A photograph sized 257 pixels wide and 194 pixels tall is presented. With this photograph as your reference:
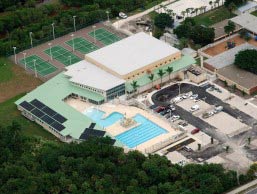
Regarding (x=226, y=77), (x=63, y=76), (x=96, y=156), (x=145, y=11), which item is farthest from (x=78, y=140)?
(x=145, y=11)

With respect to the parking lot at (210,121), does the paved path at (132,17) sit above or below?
above

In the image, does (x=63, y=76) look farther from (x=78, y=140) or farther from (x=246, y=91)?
(x=246, y=91)

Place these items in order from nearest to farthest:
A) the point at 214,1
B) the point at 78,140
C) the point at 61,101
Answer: the point at 78,140 < the point at 61,101 < the point at 214,1

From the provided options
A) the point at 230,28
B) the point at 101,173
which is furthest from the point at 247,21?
the point at 101,173

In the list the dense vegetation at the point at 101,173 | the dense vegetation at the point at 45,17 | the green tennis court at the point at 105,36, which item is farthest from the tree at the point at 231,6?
the dense vegetation at the point at 101,173

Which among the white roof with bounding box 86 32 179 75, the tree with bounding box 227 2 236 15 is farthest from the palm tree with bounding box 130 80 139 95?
the tree with bounding box 227 2 236 15

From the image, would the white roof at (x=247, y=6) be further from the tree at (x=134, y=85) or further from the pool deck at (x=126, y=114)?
the pool deck at (x=126, y=114)

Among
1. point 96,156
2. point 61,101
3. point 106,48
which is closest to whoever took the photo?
point 96,156
